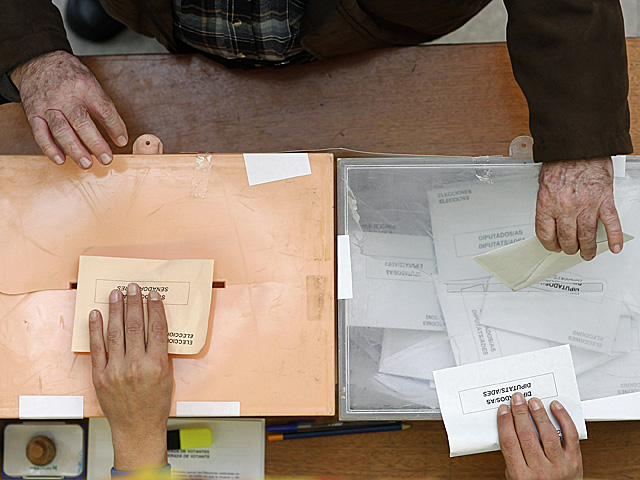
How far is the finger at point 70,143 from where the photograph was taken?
0.75 metres

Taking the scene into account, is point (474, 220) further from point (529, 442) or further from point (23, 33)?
point (23, 33)

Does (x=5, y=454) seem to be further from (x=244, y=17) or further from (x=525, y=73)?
(x=525, y=73)

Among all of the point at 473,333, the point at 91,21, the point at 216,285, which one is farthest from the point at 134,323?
the point at 91,21

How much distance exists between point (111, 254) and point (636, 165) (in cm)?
73

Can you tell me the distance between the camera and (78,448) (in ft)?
3.20

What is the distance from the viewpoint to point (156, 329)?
0.71 meters

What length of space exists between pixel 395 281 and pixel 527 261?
184mm

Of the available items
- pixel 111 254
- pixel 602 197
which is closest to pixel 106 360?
pixel 111 254

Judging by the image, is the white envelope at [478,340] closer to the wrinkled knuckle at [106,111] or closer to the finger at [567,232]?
the finger at [567,232]

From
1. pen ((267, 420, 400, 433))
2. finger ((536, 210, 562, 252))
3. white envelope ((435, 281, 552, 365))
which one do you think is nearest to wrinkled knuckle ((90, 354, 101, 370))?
pen ((267, 420, 400, 433))

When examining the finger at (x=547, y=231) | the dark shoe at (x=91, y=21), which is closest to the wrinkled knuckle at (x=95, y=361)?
the finger at (x=547, y=231)

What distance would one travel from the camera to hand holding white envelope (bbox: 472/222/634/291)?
74cm

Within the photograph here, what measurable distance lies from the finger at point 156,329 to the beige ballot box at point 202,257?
3cm

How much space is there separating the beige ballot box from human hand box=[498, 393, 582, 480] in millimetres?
253
